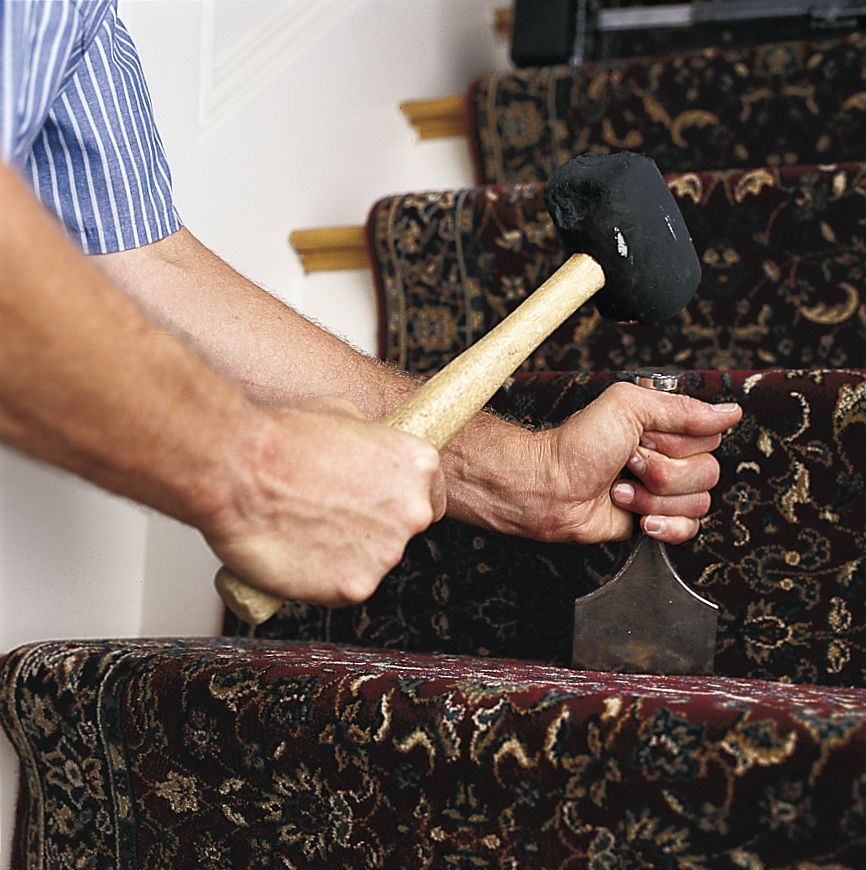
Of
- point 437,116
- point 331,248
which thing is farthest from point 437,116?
point 331,248

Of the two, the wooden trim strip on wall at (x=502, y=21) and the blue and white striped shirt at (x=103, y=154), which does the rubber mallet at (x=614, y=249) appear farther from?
the wooden trim strip on wall at (x=502, y=21)

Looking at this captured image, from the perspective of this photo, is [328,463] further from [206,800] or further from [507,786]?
[206,800]

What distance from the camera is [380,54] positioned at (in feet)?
6.35

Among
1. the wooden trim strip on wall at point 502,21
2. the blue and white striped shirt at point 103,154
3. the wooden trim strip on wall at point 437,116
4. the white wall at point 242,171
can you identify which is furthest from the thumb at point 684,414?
the wooden trim strip on wall at point 502,21

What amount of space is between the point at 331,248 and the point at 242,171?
0.16 m

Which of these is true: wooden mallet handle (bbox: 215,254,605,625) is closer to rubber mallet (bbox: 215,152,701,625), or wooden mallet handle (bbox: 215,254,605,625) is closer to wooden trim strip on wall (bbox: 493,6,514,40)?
rubber mallet (bbox: 215,152,701,625)

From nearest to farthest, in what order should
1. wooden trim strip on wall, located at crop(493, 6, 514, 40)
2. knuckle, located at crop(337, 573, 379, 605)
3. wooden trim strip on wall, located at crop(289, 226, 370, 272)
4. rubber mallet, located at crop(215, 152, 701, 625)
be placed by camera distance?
knuckle, located at crop(337, 573, 379, 605)
rubber mallet, located at crop(215, 152, 701, 625)
wooden trim strip on wall, located at crop(289, 226, 370, 272)
wooden trim strip on wall, located at crop(493, 6, 514, 40)

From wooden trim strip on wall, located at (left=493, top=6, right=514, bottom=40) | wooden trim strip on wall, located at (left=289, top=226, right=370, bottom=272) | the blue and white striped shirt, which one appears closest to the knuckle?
the blue and white striped shirt

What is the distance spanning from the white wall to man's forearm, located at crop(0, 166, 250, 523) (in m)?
0.48

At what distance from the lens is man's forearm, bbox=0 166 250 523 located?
0.60 metres

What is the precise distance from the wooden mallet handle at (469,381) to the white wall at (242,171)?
285 millimetres

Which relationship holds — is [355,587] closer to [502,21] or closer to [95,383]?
[95,383]

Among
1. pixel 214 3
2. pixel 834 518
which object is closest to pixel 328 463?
pixel 834 518

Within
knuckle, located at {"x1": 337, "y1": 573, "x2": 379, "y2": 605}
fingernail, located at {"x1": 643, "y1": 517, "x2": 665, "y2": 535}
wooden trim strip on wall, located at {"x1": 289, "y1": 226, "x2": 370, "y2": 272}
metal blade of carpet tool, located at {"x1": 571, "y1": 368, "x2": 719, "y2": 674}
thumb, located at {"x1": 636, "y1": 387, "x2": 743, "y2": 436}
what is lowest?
metal blade of carpet tool, located at {"x1": 571, "y1": 368, "x2": 719, "y2": 674}
